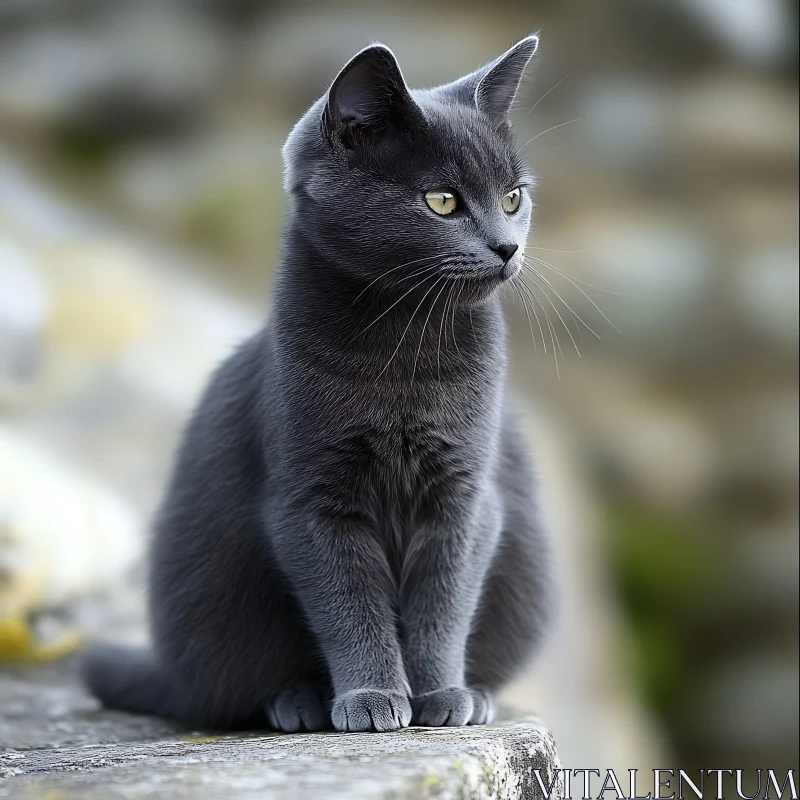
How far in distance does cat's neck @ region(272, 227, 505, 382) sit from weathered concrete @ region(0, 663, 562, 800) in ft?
1.93

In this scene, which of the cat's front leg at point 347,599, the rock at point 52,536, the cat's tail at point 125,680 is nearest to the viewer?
the cat's front leg at point 347,599

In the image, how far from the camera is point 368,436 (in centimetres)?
162

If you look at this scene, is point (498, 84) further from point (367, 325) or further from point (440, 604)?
point (440, 604)

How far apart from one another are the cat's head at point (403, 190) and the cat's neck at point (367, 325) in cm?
3

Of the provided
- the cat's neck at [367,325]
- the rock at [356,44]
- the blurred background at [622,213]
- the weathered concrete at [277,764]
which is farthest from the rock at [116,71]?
A: the weathered concrete at [277,764]

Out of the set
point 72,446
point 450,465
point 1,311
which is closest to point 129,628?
point 72,446

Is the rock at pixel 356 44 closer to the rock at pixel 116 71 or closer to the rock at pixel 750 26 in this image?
the rock at pixel 116 71

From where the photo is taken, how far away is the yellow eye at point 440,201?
5.11 ft

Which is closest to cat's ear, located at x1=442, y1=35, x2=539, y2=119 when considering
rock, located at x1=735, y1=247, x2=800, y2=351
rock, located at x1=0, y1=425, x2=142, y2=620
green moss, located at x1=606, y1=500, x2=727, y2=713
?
rock, located at x1=0, y1=425, x2=142, y2=620

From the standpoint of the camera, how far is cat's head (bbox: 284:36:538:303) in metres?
1.54

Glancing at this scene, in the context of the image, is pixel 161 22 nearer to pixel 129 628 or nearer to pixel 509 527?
pixel 129 628

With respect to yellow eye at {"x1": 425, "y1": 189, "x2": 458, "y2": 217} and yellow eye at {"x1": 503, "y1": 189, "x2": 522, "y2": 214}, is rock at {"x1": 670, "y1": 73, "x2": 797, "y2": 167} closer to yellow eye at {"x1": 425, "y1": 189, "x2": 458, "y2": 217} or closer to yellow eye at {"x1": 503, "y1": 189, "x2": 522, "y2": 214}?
yellow eye at {"x1": 503, "y1": 189, "x2": 522, "y2": 214}

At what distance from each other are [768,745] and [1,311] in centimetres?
404

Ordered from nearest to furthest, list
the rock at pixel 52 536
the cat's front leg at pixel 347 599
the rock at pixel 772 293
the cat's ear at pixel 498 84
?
the cat's front leg at pixel 347 599 → the cat's ear at pixel 498 84 → the rock at pixel 52 536 → the rock at pixel 772 293
